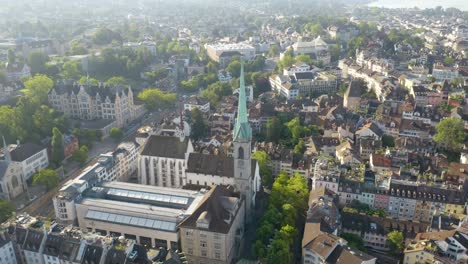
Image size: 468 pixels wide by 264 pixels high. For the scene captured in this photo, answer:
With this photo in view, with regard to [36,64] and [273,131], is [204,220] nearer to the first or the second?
[273,131]

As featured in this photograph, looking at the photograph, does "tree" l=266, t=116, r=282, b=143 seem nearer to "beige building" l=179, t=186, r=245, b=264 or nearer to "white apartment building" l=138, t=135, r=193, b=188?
"white apartment building" l=138, t=135, r=193, b=188

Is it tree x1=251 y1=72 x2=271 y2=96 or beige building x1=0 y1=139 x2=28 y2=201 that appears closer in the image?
beige building x1=0 y1=139 x2=28 y2=201

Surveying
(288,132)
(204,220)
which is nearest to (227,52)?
(288,132)

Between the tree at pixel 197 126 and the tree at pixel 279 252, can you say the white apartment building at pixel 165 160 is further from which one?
the tree at pixel 197 126

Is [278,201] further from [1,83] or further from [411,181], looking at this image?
[1,83]

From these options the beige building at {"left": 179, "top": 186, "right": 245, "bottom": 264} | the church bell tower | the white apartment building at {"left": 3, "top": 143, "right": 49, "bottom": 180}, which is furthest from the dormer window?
the white apartment building at {"left": 3, "top": 143, "right": 49, "bottom": 180}
